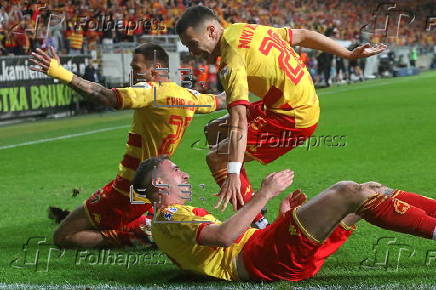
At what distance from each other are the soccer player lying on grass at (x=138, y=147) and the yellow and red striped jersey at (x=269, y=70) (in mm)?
587

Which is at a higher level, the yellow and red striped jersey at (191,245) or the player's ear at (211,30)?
the player's ear at (211,30)

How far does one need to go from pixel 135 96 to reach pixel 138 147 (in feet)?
1.88

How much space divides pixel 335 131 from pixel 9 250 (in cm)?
1007

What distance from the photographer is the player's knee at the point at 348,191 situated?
4676mm

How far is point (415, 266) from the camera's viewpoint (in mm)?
5445

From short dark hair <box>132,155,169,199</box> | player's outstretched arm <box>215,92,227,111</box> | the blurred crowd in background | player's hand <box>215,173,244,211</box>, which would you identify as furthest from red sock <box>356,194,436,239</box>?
the blurred crowd in background

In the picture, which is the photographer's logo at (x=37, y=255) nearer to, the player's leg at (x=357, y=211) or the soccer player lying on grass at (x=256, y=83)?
the soccer player lying on grass at (x=256, y=83)

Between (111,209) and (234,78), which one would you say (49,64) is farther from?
(111,209)

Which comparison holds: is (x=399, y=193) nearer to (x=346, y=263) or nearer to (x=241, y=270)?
(x=346, y=263)

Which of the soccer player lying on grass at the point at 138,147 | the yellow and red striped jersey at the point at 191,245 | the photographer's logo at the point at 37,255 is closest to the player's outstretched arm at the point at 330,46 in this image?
the soccer player lying on grass at the point at 138,147

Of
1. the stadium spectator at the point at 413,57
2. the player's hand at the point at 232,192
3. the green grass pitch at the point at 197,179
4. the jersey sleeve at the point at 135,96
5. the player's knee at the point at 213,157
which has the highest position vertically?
the jersey sleeve at the point at 135,96

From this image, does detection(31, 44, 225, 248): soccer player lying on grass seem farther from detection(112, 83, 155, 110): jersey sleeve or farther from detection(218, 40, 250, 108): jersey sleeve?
detection(218, 40, 250, 108): jersey sleeve

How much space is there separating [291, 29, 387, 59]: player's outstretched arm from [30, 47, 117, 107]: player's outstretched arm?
68.0 inches

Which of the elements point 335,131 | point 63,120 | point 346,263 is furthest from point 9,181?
point 63,120
